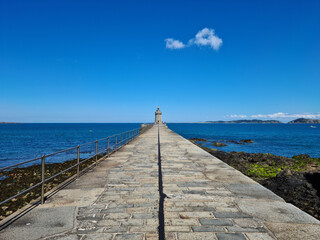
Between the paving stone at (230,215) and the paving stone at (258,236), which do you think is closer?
→ the paving stone at (258,236)

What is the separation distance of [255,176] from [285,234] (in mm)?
8484

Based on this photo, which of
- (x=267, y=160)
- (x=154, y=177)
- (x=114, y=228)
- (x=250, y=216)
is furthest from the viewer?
(x=267, y=160)

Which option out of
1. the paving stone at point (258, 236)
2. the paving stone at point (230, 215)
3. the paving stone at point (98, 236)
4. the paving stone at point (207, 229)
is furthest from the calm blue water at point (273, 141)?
the paving stone at point (98, 236)

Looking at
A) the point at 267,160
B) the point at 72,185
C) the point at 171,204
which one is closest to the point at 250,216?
the point at 171,204

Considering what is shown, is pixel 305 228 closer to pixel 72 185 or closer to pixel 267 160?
pixel 72 185

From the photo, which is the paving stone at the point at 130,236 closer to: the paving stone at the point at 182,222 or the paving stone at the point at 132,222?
the paving stone at the point at 132,222

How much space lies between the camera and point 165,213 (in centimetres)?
346

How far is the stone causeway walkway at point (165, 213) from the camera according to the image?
2867 mm

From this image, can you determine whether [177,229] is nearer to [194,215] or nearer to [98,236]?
[194,215]

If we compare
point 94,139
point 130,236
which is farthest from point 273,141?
point 130,236

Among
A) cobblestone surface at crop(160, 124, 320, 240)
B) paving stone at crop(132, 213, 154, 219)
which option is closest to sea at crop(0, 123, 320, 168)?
cobblestone surface at crop(160, 124, 320, 240)

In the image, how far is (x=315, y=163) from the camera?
1566 cm

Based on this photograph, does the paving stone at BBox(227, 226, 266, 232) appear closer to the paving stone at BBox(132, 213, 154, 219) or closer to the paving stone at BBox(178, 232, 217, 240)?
the paving stone at BBox(178, 232, 217, 240)

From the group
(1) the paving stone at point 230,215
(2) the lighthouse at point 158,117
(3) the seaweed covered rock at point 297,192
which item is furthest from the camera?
(2) the lighthouse at point 158,117
